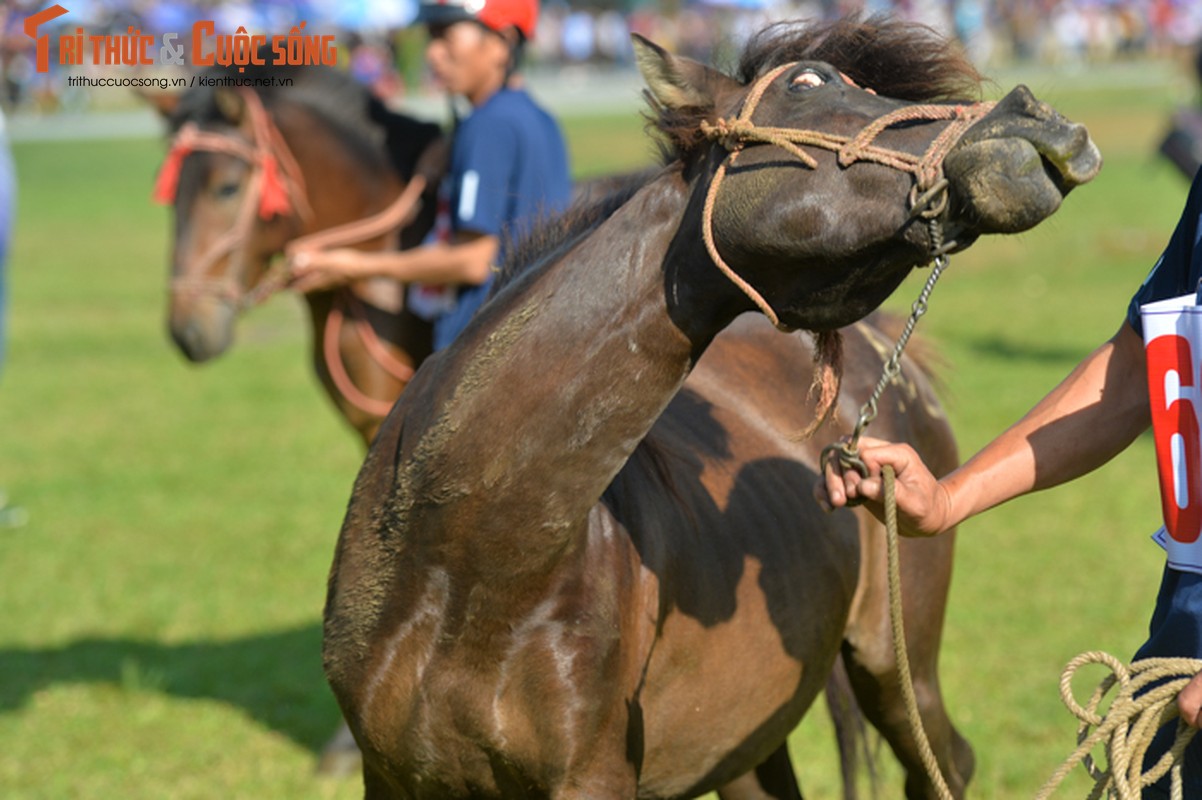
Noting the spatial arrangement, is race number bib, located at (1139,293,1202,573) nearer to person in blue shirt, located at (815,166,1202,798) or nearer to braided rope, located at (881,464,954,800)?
person in blue shirt, located at (815,166,1202,798)

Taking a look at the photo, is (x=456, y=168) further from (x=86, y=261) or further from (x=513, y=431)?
(x=86, y=261)

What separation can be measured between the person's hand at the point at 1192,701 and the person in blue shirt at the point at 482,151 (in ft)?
9.31

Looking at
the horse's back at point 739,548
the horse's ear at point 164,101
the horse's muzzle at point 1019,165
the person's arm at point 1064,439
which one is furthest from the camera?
the horse's ear at point 164,101

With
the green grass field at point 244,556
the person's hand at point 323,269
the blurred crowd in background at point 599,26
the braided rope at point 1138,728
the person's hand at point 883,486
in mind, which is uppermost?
the person's hand at point 883,486

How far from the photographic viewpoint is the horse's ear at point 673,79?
104 inches

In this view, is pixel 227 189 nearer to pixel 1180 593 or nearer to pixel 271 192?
pixel 271 192

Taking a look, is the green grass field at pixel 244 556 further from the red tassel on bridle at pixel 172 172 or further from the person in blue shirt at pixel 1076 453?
the red tassel on bridle at pixel 172 172

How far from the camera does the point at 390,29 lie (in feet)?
150

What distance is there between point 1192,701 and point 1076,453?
592 millimetres

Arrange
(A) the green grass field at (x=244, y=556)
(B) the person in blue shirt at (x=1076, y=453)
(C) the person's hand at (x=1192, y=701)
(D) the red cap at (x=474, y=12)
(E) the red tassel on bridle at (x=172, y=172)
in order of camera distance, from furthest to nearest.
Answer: (E) the red tassel on bridle at (x=172, y=172)
(A) the green grass field at (x=244, y=556)
(D) the red cap at (x=474, y=12)
(B) the person in blue shirt at (x=1076, y=453)
(C) the person's hand at (x=1192, y=701)

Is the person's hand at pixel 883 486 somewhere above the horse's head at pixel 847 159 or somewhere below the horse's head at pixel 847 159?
below

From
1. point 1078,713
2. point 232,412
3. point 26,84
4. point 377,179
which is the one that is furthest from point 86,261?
point 26,84

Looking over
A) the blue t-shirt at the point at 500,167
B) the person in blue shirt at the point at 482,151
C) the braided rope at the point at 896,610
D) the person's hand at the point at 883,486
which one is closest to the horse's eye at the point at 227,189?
the person in blue shirt at the point at 482,151

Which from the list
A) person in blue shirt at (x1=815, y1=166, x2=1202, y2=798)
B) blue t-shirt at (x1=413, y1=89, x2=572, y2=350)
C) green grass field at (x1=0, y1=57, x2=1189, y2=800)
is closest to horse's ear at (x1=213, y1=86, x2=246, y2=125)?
blue t-shirt at (x1=413, y1=89, x2=572, y2=350)
